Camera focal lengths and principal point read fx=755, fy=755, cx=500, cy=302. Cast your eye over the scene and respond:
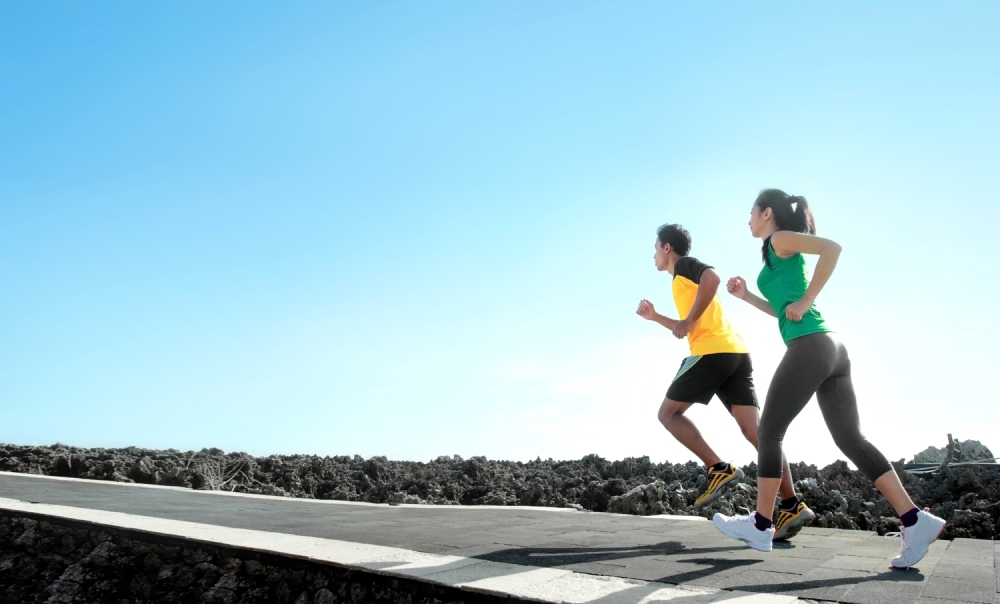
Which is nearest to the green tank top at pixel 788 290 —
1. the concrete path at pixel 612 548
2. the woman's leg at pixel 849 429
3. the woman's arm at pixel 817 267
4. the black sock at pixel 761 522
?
the woman's arm at pixel 817 267

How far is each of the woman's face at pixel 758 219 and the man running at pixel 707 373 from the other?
21.5 inches

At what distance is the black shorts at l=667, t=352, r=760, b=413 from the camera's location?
4.86 metres

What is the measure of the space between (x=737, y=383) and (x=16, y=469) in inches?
412

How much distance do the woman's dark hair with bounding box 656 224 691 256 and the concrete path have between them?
6.31ft

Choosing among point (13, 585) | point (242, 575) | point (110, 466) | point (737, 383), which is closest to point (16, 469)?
point (110, 466)

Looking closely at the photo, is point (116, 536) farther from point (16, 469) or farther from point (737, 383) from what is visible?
point (16, 469)

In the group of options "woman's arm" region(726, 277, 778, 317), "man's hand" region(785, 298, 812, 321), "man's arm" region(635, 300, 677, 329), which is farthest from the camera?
"man's arm" region(635, 300, 677, 329)

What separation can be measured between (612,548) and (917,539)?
1.52m

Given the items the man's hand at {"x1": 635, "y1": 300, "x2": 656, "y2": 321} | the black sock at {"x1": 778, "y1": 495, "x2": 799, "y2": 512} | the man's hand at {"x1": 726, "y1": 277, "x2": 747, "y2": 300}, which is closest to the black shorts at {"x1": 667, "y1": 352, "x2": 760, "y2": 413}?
the man's hand at {"x1": 635, "y1": 300, "x2": 656, "y2": 321}

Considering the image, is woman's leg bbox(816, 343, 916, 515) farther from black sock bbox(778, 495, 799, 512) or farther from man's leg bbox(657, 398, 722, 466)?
man's leg bbox(657, 398, 722, 466)

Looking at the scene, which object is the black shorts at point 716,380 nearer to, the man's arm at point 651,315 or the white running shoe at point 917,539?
the man's arm at point 651,315

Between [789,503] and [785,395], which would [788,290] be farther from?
[789,503]

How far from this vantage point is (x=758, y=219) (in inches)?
169

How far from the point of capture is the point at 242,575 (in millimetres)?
4164
